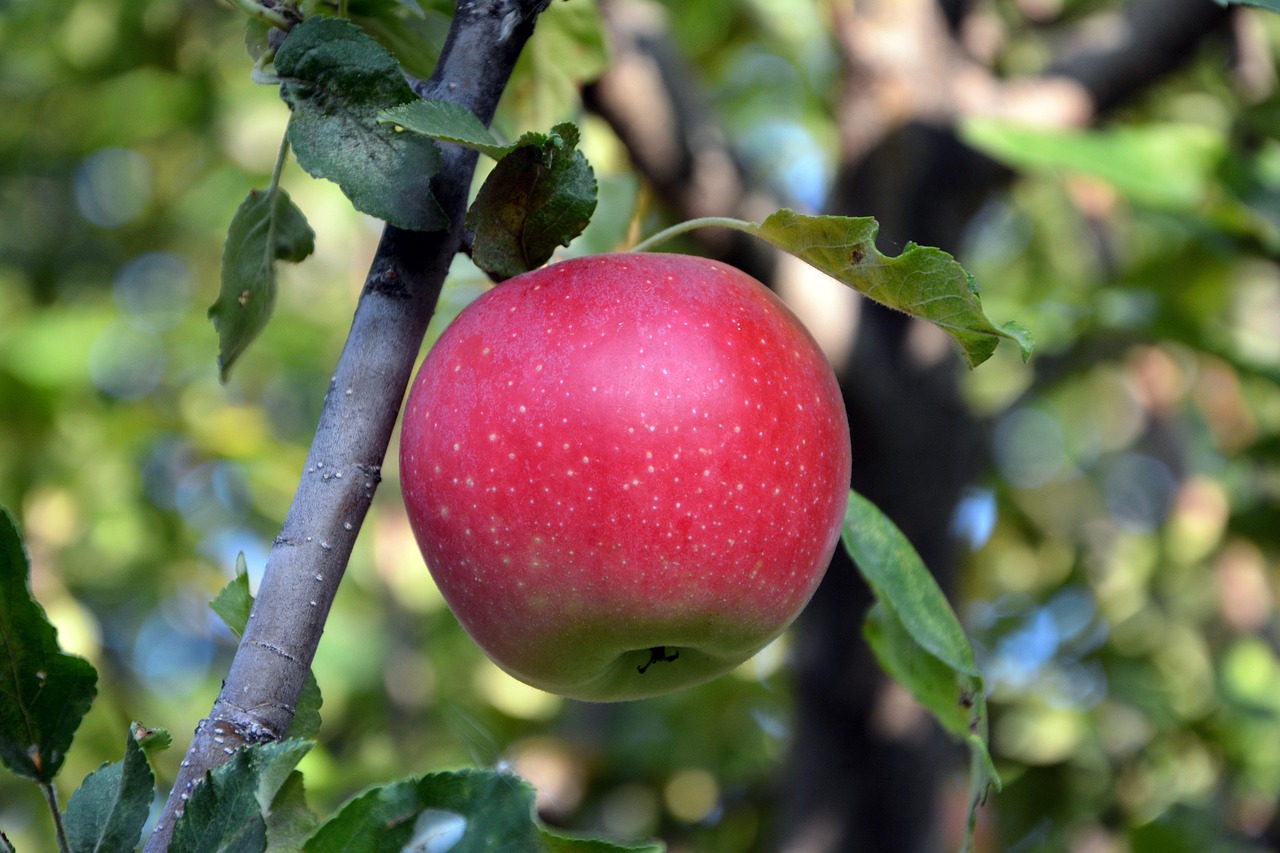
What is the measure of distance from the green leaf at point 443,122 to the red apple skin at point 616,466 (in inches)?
3.9

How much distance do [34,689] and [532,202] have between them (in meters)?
0.31

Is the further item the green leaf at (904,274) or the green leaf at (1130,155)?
the green leaf at (1130,155)

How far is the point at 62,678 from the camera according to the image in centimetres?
49

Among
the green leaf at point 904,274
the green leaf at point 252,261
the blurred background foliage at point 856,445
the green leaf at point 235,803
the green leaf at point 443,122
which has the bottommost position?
the blurred background foliage at point 856,445

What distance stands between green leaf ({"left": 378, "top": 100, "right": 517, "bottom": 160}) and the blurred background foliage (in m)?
0.72

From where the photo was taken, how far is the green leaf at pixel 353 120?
497mm

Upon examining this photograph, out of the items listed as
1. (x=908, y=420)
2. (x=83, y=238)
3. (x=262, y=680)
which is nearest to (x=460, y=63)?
(x=262, y=680)

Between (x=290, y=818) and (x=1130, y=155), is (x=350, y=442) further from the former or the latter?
(x=1130, y=155)

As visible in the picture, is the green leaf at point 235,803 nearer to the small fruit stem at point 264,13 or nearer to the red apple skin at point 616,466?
the red apple skin at point 616,466

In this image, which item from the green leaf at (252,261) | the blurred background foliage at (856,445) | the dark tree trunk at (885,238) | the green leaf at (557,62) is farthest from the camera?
the blurred background foliage at (856,445)

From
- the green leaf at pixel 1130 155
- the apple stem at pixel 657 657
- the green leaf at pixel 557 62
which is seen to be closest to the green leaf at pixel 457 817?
the apple stem at pixel 657 657

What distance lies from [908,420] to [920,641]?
980 millimetres

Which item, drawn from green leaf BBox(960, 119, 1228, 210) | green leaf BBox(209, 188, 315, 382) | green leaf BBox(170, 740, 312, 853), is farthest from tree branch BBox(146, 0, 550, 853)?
green leaf BBox(960, 119, 1228, 210)

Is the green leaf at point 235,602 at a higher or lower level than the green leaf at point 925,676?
higher
